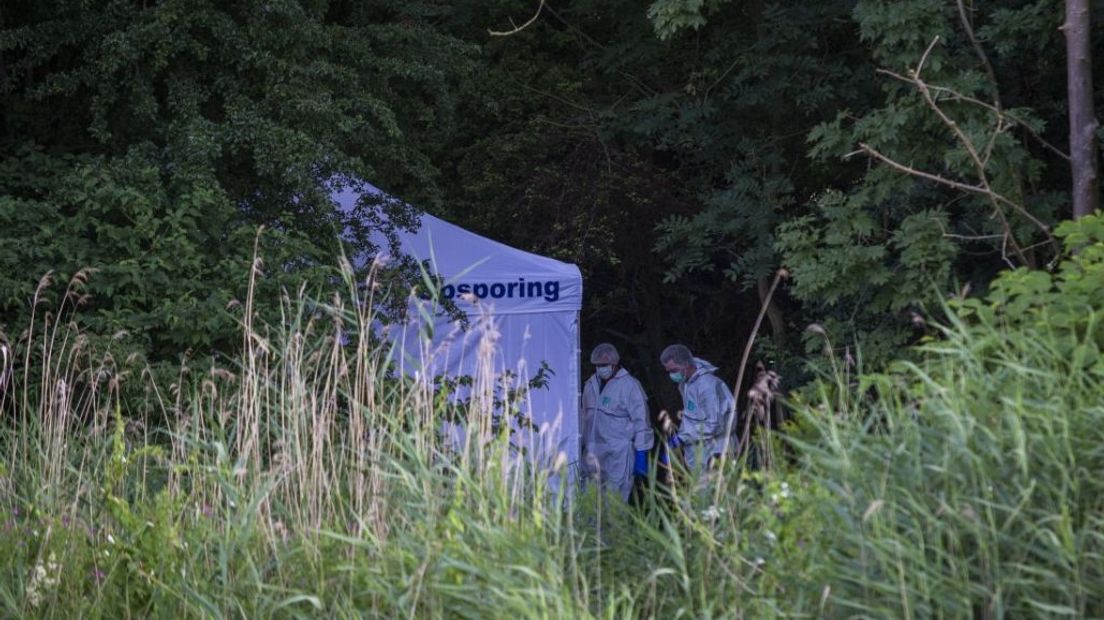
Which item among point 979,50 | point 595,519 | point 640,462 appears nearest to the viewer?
point 595,519

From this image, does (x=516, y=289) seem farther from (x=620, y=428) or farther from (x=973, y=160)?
(x=973, y=160)

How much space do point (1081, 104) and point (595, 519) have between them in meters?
4.99

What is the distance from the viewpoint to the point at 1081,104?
30.2 ft

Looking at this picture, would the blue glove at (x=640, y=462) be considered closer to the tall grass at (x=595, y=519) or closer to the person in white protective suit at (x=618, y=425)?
the person in white protective suit at (x=618, y=425)

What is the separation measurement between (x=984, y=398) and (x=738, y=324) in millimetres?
15149

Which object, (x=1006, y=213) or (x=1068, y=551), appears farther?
(x=1006, y=213)

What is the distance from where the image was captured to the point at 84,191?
9.20 meters

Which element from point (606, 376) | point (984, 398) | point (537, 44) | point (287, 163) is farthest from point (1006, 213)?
point (537, 44)

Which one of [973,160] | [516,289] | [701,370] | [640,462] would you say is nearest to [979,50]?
[973,160]

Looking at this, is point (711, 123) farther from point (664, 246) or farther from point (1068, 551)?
point (1068, 551)

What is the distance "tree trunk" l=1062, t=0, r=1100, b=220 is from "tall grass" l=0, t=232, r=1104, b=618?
179 inches

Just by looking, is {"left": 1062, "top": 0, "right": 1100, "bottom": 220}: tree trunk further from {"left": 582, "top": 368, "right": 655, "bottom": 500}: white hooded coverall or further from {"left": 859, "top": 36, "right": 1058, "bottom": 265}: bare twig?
{"left": 582, "top": 368, "right": 655, "bottom": 500}: white hooded coverall

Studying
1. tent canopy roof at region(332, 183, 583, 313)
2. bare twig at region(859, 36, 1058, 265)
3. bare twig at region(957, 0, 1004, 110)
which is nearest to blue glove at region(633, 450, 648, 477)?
tent canopy roof at region(332, 183, 583, 313)

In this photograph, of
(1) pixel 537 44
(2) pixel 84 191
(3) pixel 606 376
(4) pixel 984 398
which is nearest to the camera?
(4) pixel 984 398
